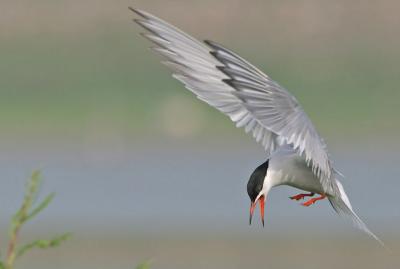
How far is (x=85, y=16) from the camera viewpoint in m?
26.2

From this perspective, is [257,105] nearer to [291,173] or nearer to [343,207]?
[291,173]

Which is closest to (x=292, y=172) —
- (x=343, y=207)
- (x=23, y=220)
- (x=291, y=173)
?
(x=291, y=173)

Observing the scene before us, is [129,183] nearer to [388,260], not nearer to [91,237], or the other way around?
[91,237]

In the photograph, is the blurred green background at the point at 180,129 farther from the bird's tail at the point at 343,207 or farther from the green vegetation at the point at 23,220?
the green vegetation at the point at 23,220

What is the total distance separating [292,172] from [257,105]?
0.46 meters

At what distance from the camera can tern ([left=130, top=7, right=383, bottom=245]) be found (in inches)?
236

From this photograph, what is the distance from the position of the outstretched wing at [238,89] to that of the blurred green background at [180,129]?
18.5ft

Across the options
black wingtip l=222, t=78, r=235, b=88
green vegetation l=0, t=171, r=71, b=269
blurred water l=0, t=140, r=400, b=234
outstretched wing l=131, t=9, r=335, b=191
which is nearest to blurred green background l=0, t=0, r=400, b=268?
blurred water l=0, t=140, r=400, b=234

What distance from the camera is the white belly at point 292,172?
629cm

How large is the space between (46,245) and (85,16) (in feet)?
72.8

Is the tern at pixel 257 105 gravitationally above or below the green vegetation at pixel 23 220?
above

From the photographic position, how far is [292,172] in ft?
20.8

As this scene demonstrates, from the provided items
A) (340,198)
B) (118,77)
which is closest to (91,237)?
(340,198)

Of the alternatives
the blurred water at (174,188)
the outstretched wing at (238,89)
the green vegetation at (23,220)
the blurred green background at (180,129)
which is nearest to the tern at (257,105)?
the outstretched wing at (238,89)
